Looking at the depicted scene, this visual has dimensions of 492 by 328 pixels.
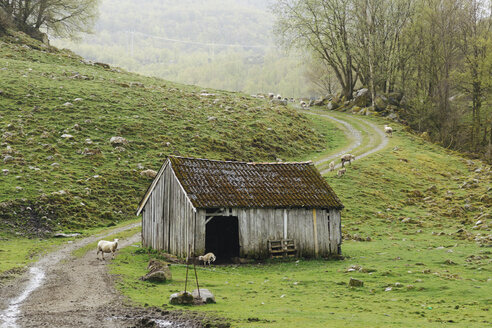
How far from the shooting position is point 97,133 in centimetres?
4831

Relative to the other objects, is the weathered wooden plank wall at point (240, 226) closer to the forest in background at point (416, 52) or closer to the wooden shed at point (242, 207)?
the wooden shed at point (242, 207)

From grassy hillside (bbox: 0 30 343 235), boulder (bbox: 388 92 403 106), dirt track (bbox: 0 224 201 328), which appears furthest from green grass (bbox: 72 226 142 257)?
boulder (bbox: 388 92 403 106)

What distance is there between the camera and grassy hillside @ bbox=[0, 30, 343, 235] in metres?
35.7

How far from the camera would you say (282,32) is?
79625 mm

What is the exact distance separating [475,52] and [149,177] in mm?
45591

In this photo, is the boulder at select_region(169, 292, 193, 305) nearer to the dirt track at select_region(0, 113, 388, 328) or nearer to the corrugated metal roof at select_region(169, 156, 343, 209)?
the dirt track at select_region(0, 113, 388, 328)

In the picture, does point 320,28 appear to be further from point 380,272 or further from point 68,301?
point 68,301


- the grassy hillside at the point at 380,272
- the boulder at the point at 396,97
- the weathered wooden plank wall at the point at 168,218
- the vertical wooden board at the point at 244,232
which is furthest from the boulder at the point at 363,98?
the vertical wooden board at the point at 244,232

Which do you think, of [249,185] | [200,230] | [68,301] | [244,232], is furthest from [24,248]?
[249,185]

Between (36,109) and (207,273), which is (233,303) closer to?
(207,273)

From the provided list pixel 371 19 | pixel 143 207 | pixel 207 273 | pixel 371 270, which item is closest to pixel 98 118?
pixel 143 207

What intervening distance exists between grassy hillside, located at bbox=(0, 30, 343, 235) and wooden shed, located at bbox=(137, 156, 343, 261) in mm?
9486

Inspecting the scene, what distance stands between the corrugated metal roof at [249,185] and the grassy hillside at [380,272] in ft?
11.7

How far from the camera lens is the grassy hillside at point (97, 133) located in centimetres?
3566
